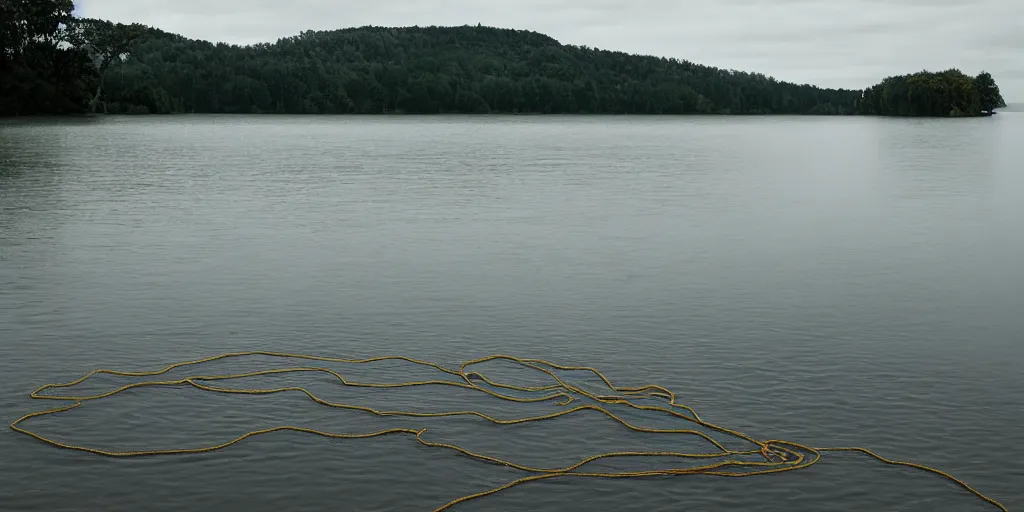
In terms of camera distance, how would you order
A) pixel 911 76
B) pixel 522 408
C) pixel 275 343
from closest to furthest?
pixel 522 408
pixel 275 343
pixel 911 76

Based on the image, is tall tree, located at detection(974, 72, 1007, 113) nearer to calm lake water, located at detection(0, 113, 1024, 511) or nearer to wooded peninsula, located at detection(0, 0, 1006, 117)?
wooded peninsula, located at detection(0, 0, 1006, 117)

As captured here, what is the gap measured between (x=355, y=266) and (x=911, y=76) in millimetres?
170984

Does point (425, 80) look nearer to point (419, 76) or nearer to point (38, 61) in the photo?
point (419, 76)

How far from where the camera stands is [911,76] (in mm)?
172750

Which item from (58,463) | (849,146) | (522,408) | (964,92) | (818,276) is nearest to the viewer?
(58,463)

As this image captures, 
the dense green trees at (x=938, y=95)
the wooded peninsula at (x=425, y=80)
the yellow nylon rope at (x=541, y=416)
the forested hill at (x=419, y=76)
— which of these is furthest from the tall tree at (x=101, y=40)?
the dense green trees at (x=938, y=95)

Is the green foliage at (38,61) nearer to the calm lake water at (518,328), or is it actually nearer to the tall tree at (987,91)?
the calm lake water at (518,328)

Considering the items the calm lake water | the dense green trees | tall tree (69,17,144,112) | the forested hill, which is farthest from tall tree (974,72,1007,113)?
the calm lake water

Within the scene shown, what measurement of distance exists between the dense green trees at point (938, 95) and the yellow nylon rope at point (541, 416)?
163502 millimetres

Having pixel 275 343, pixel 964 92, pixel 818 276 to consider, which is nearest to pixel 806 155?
pixel 818 276

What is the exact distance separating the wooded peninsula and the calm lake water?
3831 inches

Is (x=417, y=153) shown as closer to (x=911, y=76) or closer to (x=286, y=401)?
(x=286, y=401)

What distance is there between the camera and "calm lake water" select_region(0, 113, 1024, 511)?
6992mm

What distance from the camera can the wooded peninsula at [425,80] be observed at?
469 ft
